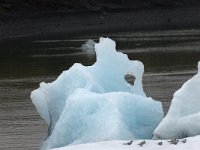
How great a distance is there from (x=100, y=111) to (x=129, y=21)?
44003 mm

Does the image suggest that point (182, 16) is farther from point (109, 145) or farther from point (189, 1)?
point (109, 145)

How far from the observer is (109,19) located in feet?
189

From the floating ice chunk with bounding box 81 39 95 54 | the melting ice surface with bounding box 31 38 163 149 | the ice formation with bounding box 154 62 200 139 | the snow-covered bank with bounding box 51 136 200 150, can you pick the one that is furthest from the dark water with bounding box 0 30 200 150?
the snow-covered bank with bounding box 51 136 200 150

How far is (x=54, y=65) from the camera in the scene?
1203 inches

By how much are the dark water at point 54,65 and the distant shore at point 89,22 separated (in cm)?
295

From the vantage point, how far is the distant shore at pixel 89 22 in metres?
49.4

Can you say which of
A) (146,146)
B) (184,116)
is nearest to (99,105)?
(184,116)

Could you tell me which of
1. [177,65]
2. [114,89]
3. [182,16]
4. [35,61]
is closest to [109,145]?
[114,89]

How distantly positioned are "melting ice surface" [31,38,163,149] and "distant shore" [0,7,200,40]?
31.5 metres

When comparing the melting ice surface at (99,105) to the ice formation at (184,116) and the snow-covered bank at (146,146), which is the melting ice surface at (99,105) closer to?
the ice formation at (184,116)

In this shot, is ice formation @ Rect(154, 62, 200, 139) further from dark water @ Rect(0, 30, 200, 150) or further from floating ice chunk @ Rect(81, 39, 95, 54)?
floating ice chunk @ Rect(81, 39, 95, 54)

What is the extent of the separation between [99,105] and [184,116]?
1.31 m

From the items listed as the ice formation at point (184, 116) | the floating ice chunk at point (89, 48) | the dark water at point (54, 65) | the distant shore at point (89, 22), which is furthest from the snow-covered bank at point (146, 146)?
the distant shore at point (89, 22)

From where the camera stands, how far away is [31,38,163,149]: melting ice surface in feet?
41.7
